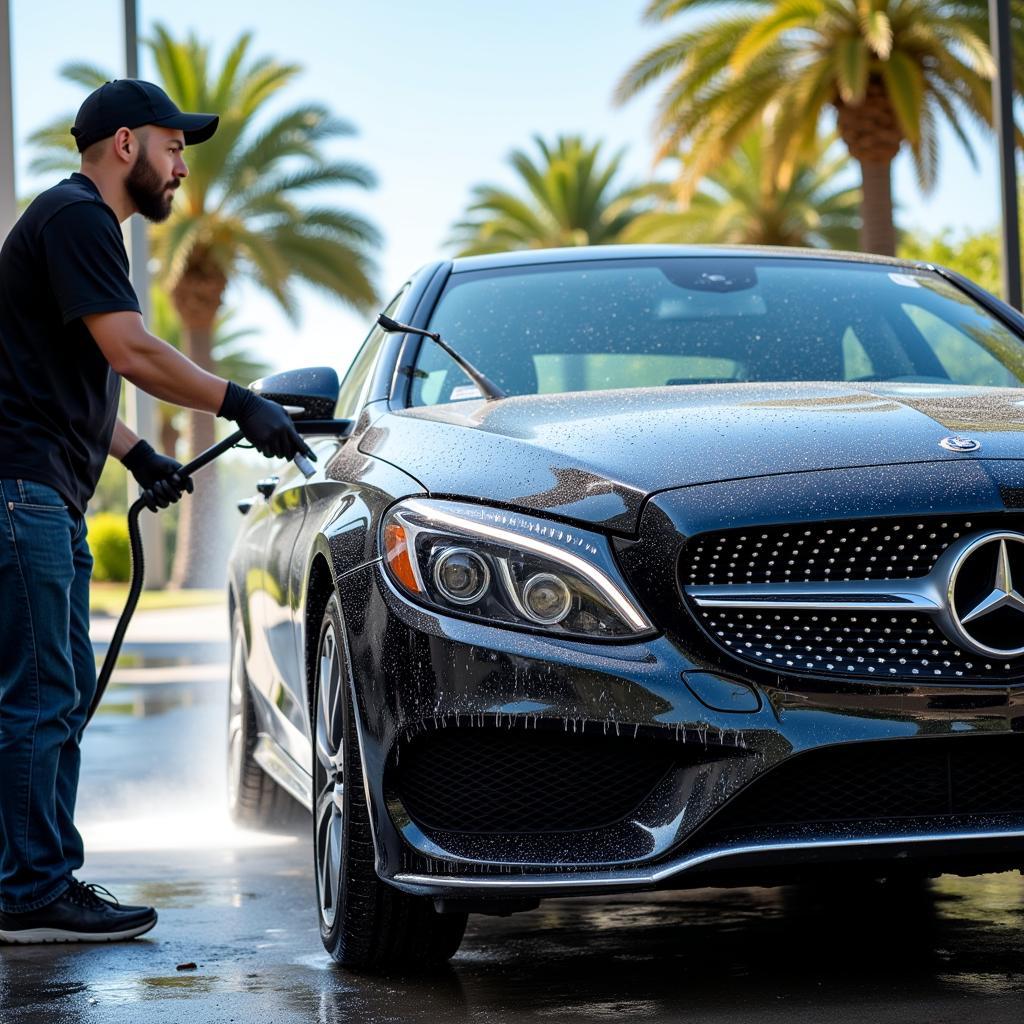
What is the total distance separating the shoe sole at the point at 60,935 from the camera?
15.5 feet

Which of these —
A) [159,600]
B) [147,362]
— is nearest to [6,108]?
[147,362]

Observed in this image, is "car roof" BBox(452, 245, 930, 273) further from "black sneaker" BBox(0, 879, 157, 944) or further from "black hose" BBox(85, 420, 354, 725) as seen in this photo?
"black sneaker" BBox(0, 879, 157, 944)

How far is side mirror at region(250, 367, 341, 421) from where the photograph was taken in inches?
188

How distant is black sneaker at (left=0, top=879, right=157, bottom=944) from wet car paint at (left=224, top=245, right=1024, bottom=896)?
4.20 ft

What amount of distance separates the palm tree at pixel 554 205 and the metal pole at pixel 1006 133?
88.7 ft

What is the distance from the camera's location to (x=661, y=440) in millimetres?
3744

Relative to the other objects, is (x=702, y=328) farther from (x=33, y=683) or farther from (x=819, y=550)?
(x=33, y=683)

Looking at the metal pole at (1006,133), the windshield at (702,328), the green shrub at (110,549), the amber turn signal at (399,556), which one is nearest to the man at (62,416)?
the windshield at (702,328)

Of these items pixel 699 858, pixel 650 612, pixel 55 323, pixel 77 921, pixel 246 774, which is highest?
pixel 55 323

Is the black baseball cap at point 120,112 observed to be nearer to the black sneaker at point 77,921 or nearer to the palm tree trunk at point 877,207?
the black sneaker at point 77,921

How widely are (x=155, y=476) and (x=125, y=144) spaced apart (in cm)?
89

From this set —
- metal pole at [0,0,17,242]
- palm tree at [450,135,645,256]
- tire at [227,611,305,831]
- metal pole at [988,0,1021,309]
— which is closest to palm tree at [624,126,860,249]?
palm tree at [450,135,645,256]

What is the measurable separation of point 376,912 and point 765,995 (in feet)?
2.54

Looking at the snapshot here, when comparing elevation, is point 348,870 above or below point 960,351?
below
